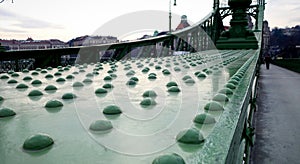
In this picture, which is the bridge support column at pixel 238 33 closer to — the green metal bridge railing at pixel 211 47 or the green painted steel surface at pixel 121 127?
the green metal bridge railing at pixel 211 47

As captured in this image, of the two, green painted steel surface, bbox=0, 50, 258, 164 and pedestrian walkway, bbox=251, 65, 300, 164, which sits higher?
green painted steel surface, bbox=0, 50, 258, 164

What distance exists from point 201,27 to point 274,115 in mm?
5380

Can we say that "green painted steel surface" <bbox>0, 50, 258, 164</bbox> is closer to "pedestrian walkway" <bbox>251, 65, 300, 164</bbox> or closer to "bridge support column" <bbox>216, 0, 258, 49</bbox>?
"pedestrian walkway" <bbox>251, 65, 300, 164</bbox>

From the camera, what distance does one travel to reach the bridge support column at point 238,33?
9.26 meters

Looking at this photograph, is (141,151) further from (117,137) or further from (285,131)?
(285,131)

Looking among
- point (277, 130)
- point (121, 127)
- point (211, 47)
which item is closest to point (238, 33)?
point (211, 47)

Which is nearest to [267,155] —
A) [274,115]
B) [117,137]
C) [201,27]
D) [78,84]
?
[274,115]

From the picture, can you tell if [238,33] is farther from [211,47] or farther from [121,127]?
[121,127]

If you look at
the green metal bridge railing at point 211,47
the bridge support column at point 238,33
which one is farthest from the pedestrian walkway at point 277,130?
the bridge support column at point 238,33

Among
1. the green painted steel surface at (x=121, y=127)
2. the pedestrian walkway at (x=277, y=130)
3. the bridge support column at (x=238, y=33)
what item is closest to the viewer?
the green painted steel surface at (x=121, y=127)

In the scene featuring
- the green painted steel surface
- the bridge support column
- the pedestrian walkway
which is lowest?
the pedestrian walkway

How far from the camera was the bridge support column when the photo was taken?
9258 mm

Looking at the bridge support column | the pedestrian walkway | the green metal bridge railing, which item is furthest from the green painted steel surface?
the bridge support column

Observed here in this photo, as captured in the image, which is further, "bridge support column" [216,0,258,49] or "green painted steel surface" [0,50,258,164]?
"bridge support column" [216,0,258,49]
